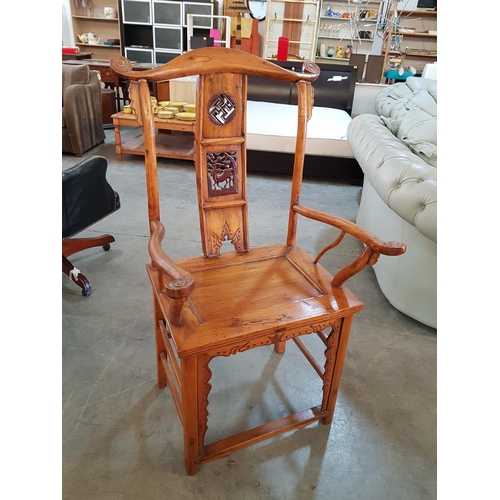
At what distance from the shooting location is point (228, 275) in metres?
1.17

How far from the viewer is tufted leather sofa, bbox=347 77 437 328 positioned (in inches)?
56.7

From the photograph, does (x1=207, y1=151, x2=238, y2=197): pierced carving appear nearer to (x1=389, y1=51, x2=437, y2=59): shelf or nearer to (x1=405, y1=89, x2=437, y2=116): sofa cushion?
(x1=405, y1=89, x2=437, y2=116): sofa cushion

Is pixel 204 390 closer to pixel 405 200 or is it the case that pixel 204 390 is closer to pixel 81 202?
pixel 405 200

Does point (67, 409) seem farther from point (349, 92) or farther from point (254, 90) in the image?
point (349, 92)

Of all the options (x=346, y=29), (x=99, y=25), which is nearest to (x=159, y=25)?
(x=99, y=25)

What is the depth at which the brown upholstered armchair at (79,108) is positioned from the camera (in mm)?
3365

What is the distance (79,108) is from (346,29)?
4.32m

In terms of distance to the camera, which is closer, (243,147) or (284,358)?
(243,147)

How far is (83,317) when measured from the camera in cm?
166

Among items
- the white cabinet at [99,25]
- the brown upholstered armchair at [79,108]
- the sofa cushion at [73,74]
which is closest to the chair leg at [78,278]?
the brown upholstered armchair at [79,108]

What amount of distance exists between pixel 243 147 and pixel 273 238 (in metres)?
1.26

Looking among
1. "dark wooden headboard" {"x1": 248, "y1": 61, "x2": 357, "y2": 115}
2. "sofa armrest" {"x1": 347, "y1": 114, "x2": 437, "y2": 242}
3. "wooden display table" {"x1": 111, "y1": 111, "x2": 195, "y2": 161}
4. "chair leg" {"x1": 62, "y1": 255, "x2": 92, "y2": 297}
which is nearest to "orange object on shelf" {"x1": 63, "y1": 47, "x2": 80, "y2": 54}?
"wooden display table" {"x1": 111, "y1": 111, "x2": 195, "y2": 161}

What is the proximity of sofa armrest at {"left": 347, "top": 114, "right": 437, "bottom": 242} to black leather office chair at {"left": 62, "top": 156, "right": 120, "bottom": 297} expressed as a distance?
131 cm

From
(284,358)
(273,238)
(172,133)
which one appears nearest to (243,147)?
A: (284,358)
